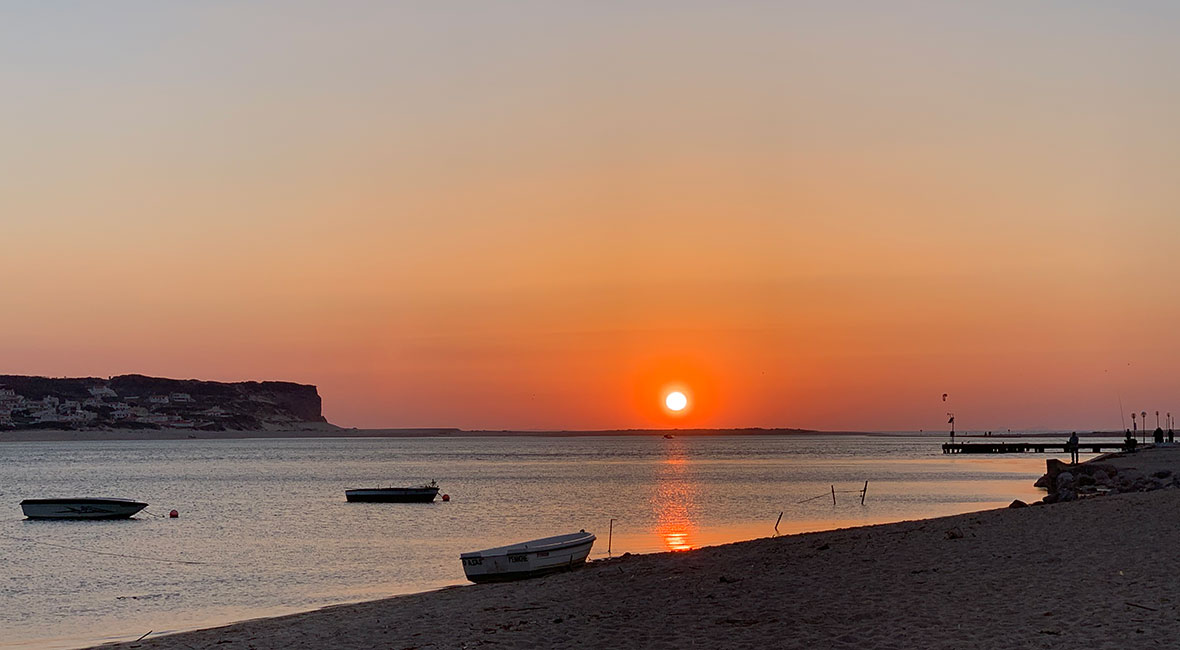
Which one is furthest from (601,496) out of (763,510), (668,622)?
(668,622)

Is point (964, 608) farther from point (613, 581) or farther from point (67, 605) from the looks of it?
point (67, 605)

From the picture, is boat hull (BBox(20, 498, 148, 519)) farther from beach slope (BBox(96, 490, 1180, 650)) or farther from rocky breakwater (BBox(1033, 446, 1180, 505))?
rocky breakwater (BBox(1033, 446, 1180, 505))

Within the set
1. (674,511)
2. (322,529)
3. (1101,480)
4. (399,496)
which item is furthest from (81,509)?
(1101,480)

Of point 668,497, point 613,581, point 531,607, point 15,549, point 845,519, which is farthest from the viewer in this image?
point 668,497

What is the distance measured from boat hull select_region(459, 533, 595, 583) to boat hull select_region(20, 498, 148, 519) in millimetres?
36919

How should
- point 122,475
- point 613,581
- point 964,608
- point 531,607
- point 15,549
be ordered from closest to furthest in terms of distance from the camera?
point 964,608 < point 531,607 < point 613,581 < point 15,549 < point 122,475

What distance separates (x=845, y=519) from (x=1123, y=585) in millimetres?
35606

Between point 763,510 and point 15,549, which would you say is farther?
point 763,510

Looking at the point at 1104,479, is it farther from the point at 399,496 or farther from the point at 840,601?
the point at 840,601

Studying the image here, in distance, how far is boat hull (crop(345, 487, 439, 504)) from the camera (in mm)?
72500

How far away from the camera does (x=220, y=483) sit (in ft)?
324

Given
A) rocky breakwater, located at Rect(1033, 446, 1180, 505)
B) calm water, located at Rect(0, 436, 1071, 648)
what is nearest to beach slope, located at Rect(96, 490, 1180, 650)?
calm water, located at Rect(0, 436, 1071, 648)

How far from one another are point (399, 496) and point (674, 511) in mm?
20168

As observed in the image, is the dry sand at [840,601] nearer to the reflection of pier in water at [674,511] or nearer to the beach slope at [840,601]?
the beach slope at [840,601]
